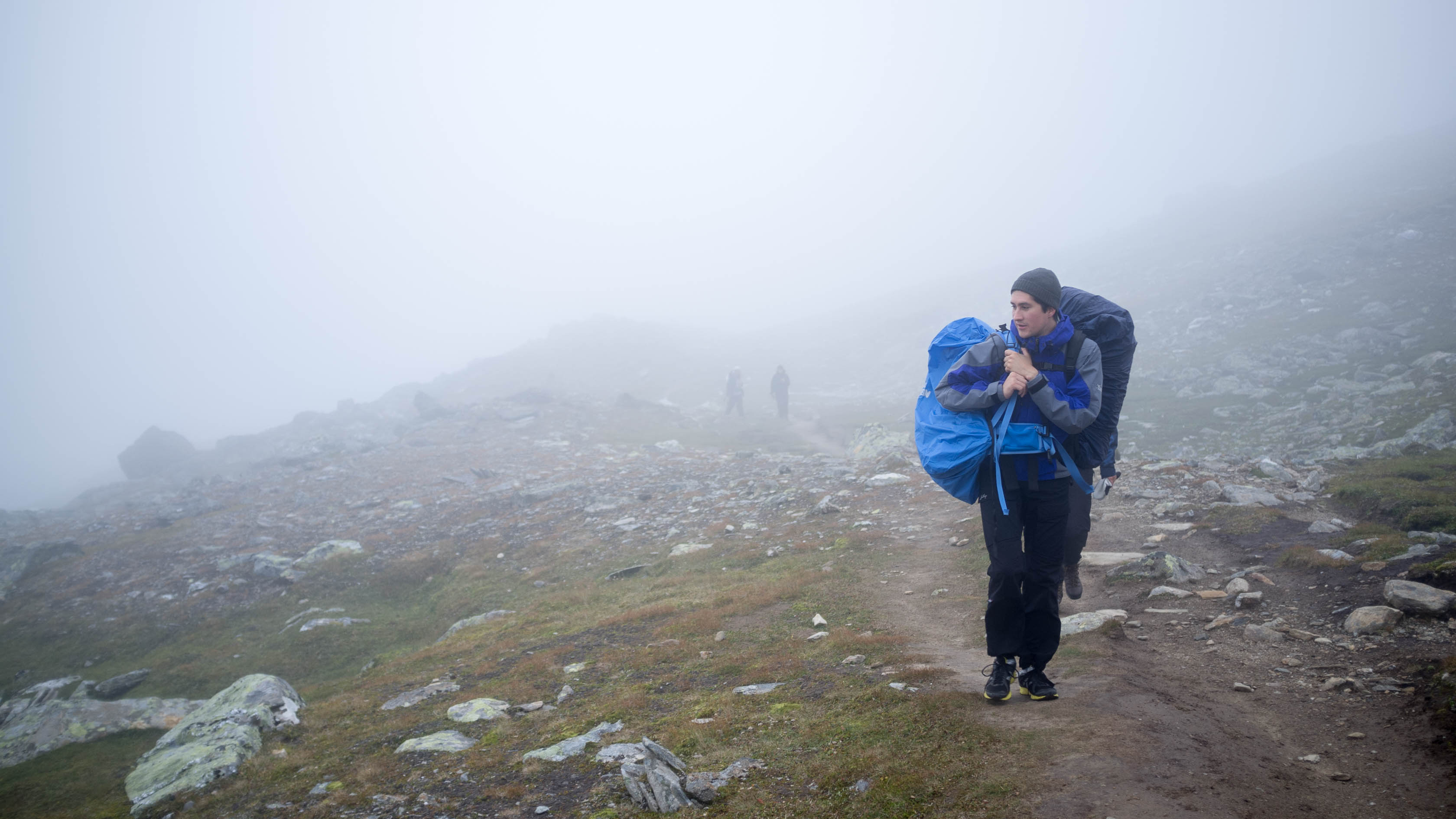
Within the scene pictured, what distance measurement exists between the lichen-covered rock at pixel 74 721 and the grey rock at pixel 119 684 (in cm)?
97

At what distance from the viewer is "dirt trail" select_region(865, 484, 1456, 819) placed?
11.1 ft

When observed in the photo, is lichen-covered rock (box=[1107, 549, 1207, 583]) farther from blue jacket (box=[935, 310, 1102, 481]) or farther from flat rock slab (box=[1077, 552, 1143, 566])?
blue jacket (box=[935, 310, 1102, 481])

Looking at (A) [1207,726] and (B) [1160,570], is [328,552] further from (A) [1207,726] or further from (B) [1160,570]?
(A) [1207,726]

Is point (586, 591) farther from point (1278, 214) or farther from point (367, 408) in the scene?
point (1278, 214)

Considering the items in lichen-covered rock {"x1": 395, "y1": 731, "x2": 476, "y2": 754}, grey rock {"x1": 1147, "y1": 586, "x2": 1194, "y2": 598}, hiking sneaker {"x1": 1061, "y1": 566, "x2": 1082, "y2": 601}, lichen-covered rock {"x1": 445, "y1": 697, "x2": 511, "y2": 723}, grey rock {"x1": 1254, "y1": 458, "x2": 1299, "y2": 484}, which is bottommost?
grey rock {"x1": 1254, "y1": 458, "x2": 1299, "y2": 484}

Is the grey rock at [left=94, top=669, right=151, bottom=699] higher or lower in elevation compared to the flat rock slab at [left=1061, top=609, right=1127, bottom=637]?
lower

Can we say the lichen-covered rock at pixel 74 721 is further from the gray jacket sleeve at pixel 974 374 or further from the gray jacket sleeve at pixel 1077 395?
the gray jacket sleeve at pixel 1077 395

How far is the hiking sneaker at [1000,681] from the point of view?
4902 mm

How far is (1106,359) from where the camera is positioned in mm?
5059

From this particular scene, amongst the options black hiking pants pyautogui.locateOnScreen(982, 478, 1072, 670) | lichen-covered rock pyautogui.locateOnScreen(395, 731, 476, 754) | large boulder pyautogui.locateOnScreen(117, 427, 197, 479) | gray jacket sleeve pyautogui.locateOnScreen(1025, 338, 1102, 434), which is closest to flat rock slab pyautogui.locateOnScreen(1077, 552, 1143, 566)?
black hiking pants pyautogui.locateOnScreen(982, 478, 1072, 670)

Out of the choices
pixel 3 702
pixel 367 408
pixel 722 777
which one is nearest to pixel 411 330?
pixel 367 408

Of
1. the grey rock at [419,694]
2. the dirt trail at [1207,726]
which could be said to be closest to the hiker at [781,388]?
the grey rock at [419,694]

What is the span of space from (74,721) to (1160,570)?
17085 mm

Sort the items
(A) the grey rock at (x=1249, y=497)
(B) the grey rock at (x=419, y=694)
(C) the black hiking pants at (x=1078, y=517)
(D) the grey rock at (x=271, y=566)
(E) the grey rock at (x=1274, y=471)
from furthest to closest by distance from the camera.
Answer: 1. (D) the grey rock at (x=271, y=566)
2. (E) the grey rock at (x=1274, y=471)
3. (A) the grey rock at (x=1249, y=497)
4. (B) the grey rock at (x=419, y=694)
5. (C) the black hiking pants at (x=1078, y=517)
